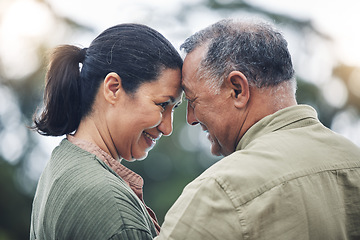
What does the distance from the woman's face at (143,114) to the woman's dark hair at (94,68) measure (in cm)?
4

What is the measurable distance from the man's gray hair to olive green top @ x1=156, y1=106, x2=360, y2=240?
391 mm

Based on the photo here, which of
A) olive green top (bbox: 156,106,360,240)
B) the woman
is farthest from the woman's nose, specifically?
olive green top (bbox: 156,106,360,240)

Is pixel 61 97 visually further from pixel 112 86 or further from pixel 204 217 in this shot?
pixel 204 217

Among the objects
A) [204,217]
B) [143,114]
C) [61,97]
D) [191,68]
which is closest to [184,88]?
[191,68]

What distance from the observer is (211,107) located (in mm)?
2584

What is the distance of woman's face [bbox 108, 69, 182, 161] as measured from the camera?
2594 millimetres

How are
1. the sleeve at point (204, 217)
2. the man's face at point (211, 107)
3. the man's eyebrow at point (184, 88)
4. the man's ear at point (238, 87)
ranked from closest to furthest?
the sleeve at point (204, 217) < the man's ear at point (238, 87) < the man's face at point (211, 107) < the man's eyebrow at point (184, 88)

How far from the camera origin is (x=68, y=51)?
2697 mm

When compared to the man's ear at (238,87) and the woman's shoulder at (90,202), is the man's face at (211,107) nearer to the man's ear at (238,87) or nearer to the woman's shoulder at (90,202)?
the man's ear at (238,87)

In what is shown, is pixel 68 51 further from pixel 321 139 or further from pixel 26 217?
pixel 26 217

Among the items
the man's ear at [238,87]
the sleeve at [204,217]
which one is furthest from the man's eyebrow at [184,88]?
the sleeve at [204,217]

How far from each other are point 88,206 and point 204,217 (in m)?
0.51

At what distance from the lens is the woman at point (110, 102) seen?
2.46 meters

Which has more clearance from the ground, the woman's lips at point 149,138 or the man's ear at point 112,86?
the man's ear at point 112,86
